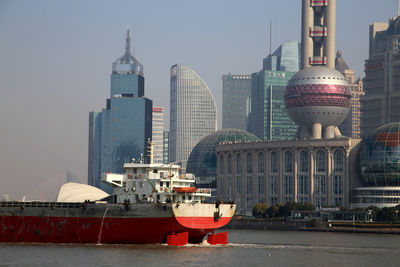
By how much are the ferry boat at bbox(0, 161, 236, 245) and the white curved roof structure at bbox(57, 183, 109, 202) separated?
41653 mm

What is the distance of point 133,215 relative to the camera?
110 metres

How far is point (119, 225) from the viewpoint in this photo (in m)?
111

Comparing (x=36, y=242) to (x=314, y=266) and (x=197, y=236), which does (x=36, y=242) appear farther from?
(x=314, y=266)

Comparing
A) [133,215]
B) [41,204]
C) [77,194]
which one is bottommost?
[133,215]

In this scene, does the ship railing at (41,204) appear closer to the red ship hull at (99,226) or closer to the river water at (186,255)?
the red ship hull at (99,226)

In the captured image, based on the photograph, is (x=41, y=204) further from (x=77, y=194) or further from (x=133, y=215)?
(x=77, y=194)

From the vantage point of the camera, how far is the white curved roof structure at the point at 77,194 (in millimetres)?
162625

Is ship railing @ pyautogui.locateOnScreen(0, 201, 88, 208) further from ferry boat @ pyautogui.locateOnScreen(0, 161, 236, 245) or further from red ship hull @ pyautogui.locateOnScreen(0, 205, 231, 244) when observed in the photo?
red ship hull @ pyautogui.locateOnScreen(0, 205, 231, 244)

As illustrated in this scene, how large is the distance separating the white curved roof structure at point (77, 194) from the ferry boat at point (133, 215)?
4165 cm

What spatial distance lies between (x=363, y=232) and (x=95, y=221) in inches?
3660

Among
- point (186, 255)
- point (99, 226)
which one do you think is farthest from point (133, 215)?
point (186, 255)

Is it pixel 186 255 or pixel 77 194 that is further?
pixel 77 194

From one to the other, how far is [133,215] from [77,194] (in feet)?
191

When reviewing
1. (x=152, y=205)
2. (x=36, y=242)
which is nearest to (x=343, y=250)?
(x=152, y=205)
